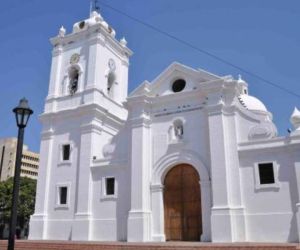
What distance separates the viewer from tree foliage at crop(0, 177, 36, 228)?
35781mm

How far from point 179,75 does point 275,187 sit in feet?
26.2

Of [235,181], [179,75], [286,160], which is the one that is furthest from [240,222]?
[179,75]

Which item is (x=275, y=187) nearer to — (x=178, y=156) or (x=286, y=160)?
(x=286, y=160)

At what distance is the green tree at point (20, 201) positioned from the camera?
35781 millimetres

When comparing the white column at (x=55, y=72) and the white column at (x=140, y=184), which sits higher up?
the white column at (x=55, y=72)

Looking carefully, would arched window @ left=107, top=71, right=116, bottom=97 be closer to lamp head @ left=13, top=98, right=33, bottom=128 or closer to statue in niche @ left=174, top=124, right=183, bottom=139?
statue in niche @ left=174, top=124, right=183, bottom=139

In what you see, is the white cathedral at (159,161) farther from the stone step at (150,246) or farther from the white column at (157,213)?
the stone step at (150,246)

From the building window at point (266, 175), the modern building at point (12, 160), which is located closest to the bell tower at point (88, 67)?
the building window at point (266, 175)

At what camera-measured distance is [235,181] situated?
16.7 m

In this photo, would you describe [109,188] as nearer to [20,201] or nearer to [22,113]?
[22,113]

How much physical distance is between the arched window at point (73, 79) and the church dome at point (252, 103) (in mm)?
12417

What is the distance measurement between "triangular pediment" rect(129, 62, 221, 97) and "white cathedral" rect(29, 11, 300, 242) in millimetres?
58

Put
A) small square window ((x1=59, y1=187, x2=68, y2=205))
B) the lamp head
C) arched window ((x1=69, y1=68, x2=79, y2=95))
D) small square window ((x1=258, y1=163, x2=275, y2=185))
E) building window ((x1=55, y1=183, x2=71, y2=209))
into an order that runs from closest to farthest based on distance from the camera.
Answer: the lamp head
small square window ((x1=258, y1=163, x2=275, y2=185))
building window ((x1=55, y1=183, x2=71, y2=209))
small square window ((x1=59, y1=187, x2=68, y2=205))
arched window ((x1=69, y1=68, x2=79, y2=95))

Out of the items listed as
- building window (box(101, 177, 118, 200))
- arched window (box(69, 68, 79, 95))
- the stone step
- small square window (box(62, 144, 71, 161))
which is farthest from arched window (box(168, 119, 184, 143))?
arched window (box(69, 68, 79, 95))
